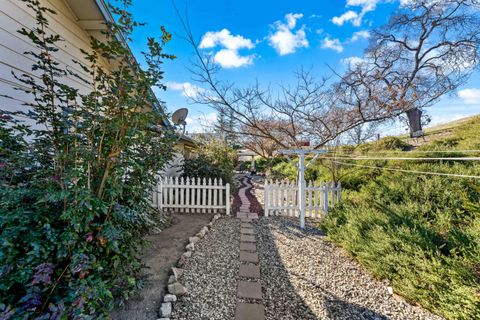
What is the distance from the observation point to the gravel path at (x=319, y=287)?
245cm

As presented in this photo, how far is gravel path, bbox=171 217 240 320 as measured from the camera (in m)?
2.30

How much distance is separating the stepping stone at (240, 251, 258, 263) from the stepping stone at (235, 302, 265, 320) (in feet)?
3.51

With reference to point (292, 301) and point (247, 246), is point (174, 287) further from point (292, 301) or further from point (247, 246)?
point (247, 246)

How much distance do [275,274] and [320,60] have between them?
5783mm

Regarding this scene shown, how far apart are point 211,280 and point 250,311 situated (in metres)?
0.75

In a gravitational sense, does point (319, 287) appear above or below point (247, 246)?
below

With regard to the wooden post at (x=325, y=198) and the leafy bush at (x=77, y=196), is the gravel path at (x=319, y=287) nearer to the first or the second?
the wooden post at (x=325, y=198)

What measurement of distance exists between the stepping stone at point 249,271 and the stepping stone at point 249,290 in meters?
0.17

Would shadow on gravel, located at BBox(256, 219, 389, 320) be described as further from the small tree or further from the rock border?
the small tree

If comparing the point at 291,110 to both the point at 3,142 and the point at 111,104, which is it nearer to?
the point at 111,104

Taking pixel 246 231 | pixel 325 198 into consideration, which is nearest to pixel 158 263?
pixel 246 231

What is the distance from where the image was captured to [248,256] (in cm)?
371

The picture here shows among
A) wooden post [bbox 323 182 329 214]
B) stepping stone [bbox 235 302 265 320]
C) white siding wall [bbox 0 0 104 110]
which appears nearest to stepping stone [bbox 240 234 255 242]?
stepping stone [bbox 235 302 265 320]

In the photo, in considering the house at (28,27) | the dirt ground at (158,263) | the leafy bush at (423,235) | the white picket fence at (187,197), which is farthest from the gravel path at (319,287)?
the house at (28,27)
